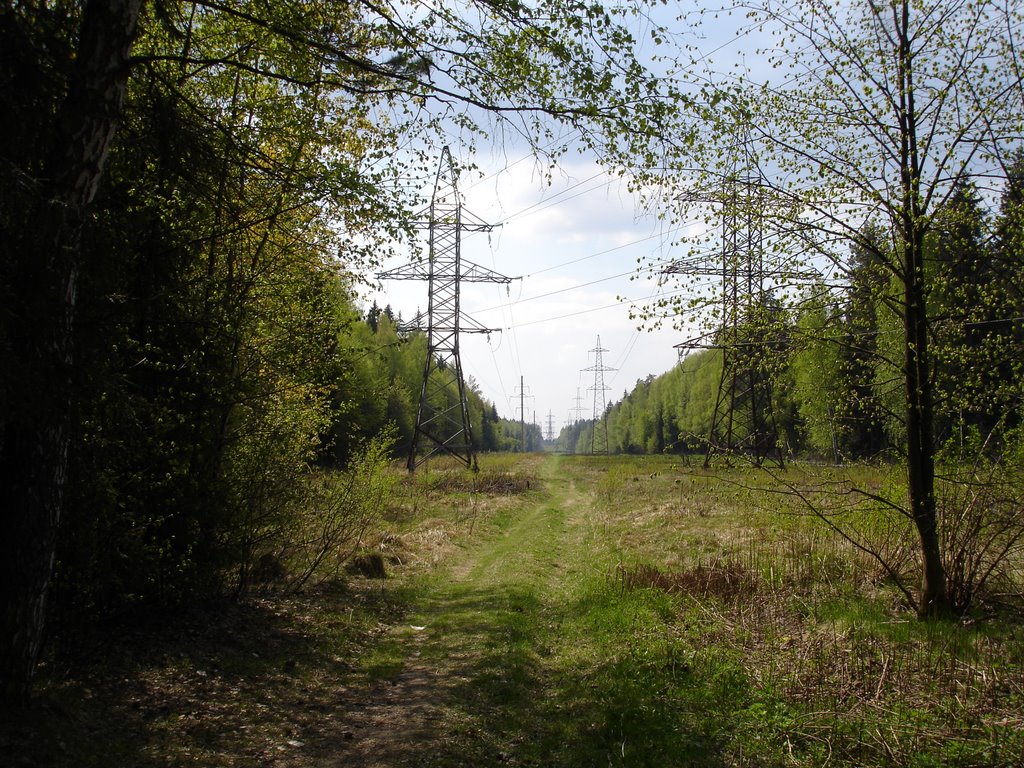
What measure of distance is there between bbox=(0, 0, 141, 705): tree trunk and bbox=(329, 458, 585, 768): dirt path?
235 cm

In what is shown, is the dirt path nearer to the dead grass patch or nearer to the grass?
the grass

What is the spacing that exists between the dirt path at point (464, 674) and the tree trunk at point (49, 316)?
235 cm

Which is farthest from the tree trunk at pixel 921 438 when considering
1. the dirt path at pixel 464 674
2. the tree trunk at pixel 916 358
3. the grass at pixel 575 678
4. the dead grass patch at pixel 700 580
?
the dirt path at pixel 464 674

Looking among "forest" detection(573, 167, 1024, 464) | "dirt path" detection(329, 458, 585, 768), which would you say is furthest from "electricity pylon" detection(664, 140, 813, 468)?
"dirt path" detection(329, 458, 585, 768)

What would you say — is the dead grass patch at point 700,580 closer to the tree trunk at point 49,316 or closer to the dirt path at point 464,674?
the dirt path at point 464,674

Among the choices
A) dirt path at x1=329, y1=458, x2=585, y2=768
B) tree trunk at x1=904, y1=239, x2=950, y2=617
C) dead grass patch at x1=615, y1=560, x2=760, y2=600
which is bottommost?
dirt path at x1=329, y1=458, x2=585, y2=768

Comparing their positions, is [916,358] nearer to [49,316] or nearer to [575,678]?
[575,678]

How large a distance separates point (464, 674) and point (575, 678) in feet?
3.67

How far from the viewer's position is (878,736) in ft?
12.8

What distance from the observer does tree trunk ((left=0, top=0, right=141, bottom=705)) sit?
3.60 meters

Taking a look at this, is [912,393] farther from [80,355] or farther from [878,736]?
[80,355]

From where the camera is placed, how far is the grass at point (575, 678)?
4.13 metres

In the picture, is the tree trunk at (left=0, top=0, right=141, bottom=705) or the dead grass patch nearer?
the tree trunk at (left=0, top=0, right=141, bottom=705)

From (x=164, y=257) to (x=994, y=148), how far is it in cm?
901
